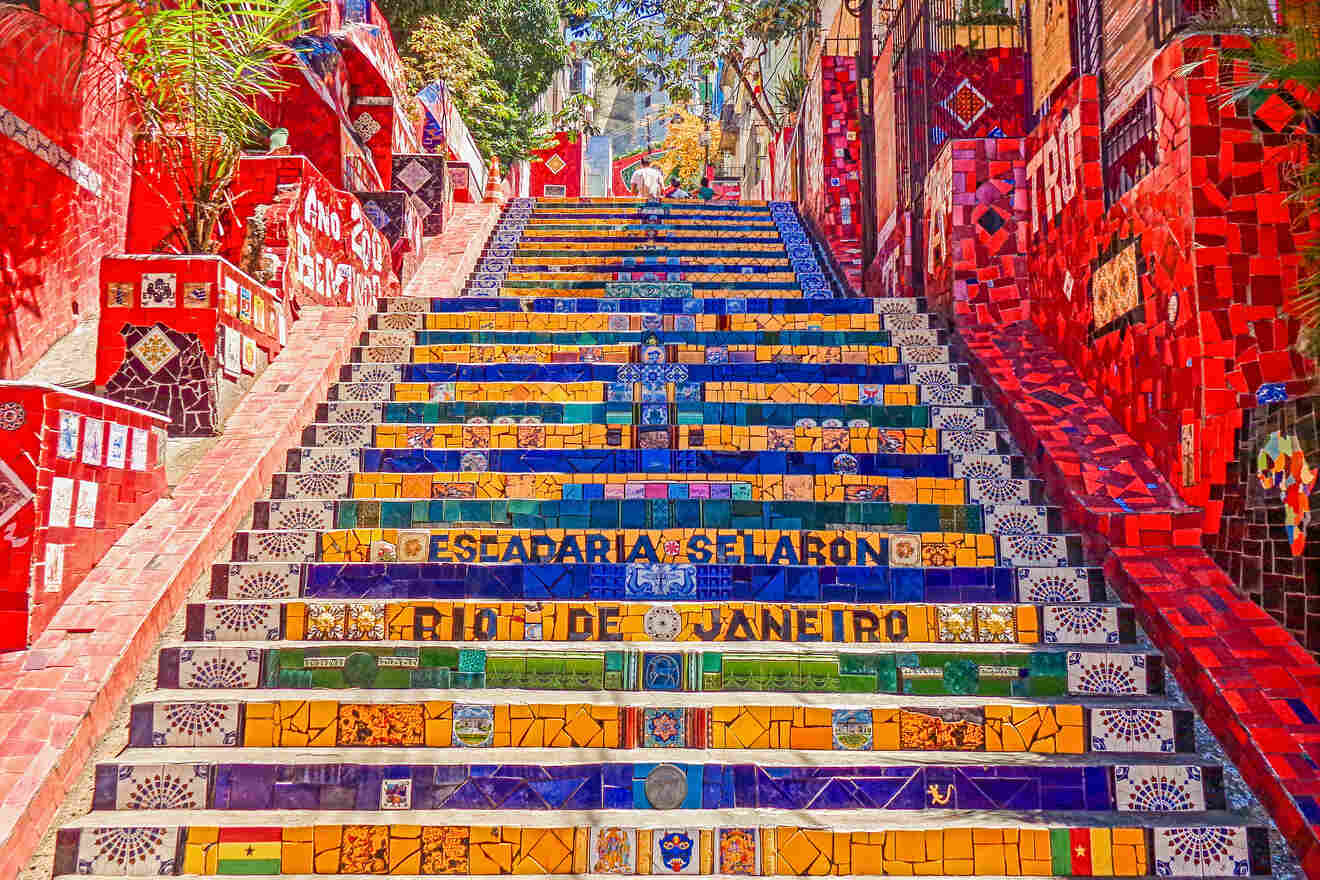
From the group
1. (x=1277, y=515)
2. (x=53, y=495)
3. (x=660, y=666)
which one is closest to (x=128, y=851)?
(x=53, y=495)

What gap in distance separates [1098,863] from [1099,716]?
513 millimetres

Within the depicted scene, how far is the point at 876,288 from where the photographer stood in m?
8.51

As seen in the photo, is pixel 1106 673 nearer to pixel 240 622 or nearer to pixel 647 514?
pixel 647 514

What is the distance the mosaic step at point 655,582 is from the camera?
12.8 feet

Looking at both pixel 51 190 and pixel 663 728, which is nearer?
pixel 663 728

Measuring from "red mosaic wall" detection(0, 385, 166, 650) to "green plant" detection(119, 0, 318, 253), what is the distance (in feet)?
5.76

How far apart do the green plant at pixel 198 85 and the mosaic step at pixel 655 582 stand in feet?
7.06

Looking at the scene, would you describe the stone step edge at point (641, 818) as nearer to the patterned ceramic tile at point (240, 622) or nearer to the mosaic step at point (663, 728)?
the mosaic step at point (663, 728)

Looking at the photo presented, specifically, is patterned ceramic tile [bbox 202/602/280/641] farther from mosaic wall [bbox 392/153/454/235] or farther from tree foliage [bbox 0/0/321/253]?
mosaic wall [bbox 392/153/454/235]

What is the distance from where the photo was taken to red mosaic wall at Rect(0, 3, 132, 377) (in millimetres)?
5324

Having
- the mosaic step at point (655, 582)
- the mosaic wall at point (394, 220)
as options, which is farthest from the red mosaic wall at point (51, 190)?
the mosaic step at point (655, 582)

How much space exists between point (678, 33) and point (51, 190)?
10033 millimetres

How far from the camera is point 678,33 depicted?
46.7ft

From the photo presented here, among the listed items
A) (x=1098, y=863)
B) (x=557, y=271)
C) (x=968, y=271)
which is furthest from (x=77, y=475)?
(x=557, y=271)
